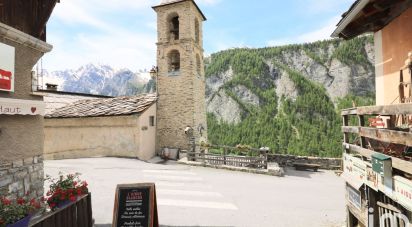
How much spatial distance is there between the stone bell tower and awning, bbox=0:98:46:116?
33.6 ft

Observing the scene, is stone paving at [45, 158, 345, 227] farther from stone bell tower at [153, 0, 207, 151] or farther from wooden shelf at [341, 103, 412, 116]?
wooden shelf at [341, 103, 412, 116]

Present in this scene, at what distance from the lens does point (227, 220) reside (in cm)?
727

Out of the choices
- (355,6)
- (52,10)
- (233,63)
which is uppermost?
(233,63)

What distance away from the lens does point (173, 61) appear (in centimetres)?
1798

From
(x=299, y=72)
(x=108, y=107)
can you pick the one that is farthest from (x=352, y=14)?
(x=299, y=72)

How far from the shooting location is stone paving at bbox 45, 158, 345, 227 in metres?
7.38

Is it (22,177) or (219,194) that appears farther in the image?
(219,194)

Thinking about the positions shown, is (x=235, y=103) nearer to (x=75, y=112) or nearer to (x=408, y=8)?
(x=75, y=112)

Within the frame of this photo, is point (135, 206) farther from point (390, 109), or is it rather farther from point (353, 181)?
point (390, 109)

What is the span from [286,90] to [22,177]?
356ft

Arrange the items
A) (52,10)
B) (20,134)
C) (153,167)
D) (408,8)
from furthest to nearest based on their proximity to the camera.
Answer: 1. (153,167)
2. (52,10)
3. (20,134)
4. (408,8)

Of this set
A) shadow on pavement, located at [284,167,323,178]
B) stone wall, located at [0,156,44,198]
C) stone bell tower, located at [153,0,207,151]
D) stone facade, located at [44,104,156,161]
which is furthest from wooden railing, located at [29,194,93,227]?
shadow on pavement, located at [284,167,323,178]

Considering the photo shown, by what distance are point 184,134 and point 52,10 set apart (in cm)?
1049

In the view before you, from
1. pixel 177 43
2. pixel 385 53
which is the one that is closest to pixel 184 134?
pixel 177 43
